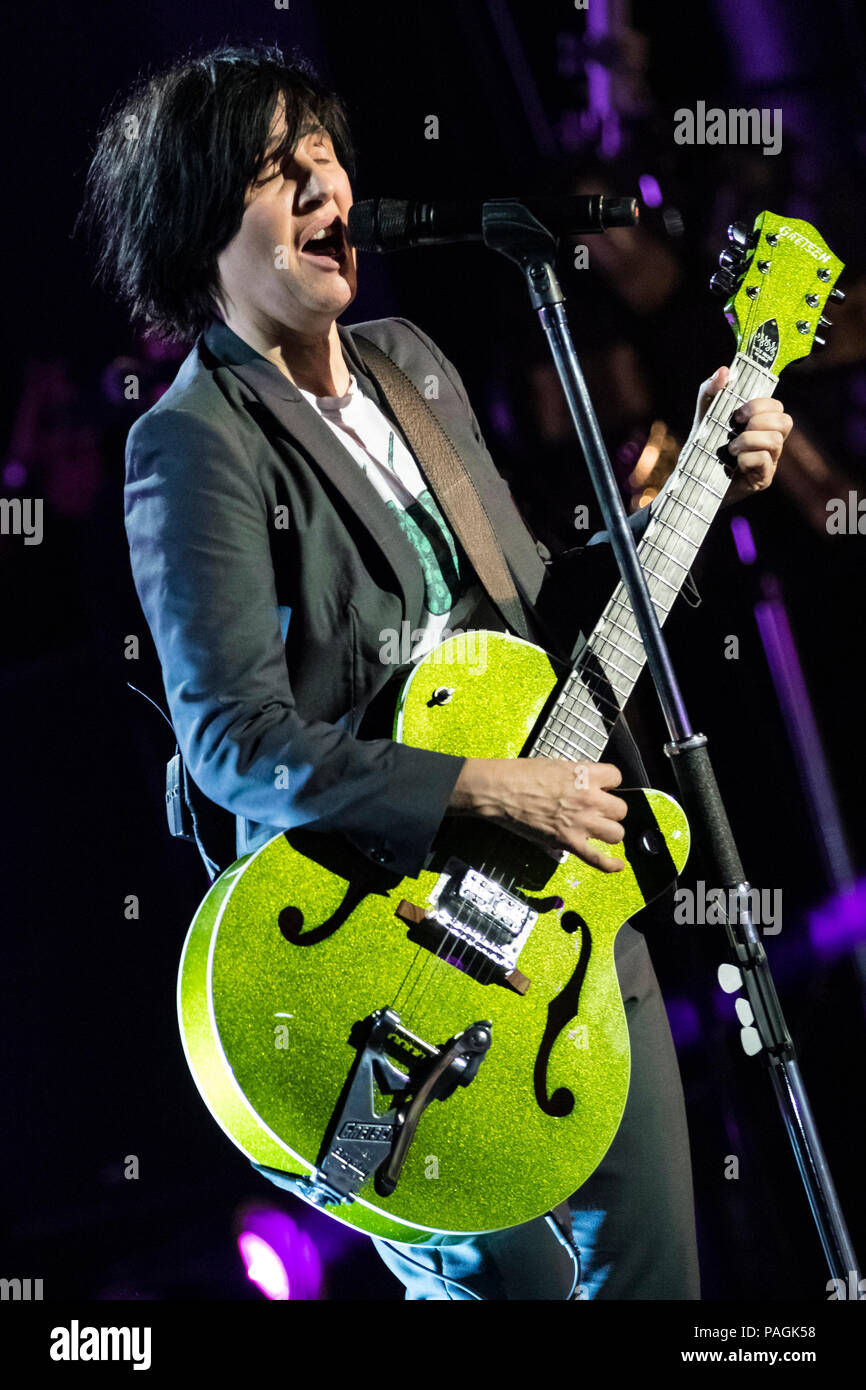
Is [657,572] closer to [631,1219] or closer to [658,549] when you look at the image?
[658,549]

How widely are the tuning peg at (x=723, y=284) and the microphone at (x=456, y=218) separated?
1.49 feet

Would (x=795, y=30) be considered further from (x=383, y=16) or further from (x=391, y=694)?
(x=391, y=694)

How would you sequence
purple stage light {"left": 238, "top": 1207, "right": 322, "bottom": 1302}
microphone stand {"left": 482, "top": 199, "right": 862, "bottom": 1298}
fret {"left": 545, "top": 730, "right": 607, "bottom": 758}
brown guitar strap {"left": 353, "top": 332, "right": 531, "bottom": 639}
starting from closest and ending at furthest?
1. microphone stand {"left": 482, "top": 199, "right": 862, "bottom": 1298}
2. fret {"left": 545, "top": 730, "right": 607, "bottom": 758}
3. brown guitar strap {"left": 353, "top": 332, "right": 531, "bottom": 639}
4. purple stage light {"left": 238, "top": 1207, "right": 322, "bottom": 1302}

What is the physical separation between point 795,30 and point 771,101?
159mm

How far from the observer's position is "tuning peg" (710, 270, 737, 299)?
81.0 inches

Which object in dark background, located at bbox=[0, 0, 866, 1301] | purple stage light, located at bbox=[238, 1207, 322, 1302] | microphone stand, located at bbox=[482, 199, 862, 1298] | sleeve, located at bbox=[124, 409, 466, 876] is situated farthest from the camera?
purple stage light, located at bbox=[238, 1207, 322, 1302]

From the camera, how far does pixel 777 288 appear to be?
2072mm

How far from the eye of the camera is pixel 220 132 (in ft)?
6.67

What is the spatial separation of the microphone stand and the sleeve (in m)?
0.35

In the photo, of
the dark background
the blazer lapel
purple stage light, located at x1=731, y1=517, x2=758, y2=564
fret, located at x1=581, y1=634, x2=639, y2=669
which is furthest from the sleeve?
purple stage light, located at x1=731, y1=517, x2=758, y2=564

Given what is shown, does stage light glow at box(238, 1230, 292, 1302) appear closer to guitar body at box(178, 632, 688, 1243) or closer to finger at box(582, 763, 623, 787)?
guitar body at box(178, 632, 688, 1243)

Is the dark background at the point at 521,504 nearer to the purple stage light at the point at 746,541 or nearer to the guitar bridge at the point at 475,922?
the purple stage light at the point at 746,541

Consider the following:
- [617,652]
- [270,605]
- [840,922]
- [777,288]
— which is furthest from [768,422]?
[840,922]
